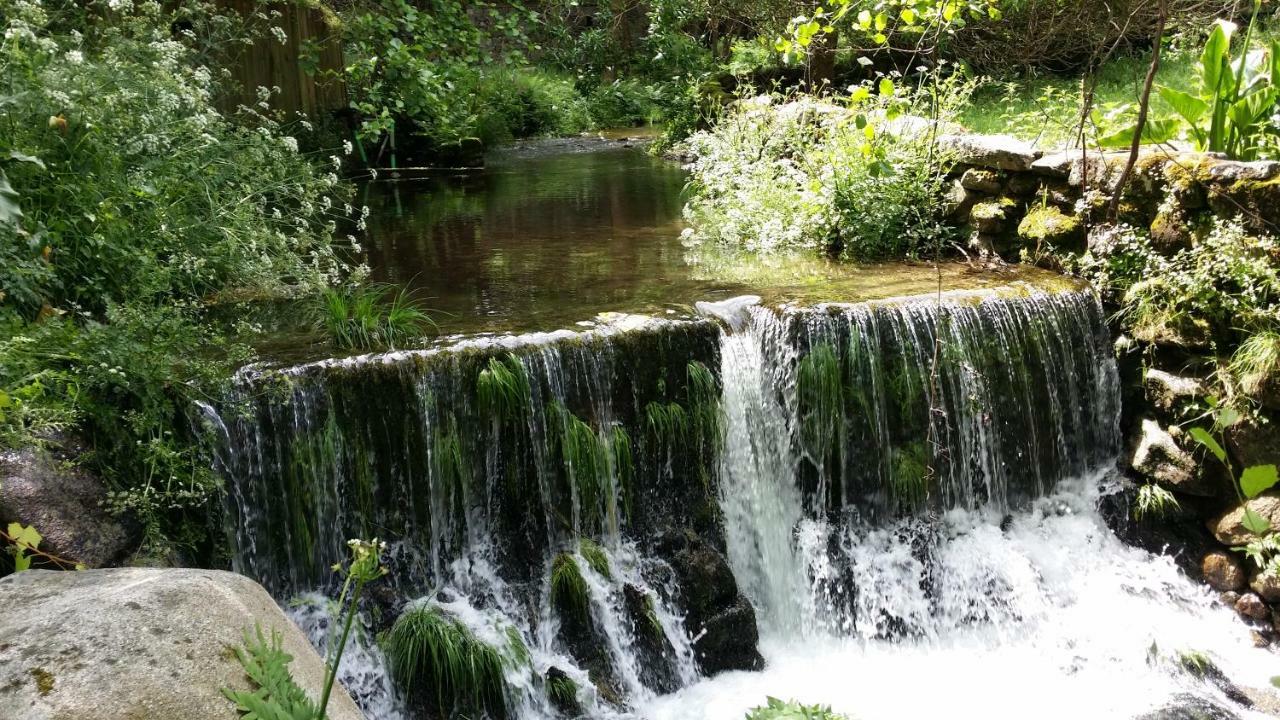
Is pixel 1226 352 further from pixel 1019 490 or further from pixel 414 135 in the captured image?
pixel 414 135

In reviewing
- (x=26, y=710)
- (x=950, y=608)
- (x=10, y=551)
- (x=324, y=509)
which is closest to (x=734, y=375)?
(x=950, y=608)

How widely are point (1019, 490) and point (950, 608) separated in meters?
1.02

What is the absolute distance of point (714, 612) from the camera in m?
5.14

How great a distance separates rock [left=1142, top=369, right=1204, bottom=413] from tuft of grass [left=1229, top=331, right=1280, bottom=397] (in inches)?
10.4

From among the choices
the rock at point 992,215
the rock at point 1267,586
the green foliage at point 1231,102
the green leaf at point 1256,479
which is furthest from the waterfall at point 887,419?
the green leaf at point 1256,479

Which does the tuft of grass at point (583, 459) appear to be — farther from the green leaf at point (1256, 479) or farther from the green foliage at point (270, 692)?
the green leaf at point (1256, 479)

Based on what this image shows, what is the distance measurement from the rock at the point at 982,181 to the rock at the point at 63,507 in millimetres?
6063

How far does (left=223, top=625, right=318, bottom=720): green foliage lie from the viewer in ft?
6.62

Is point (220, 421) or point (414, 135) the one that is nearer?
point (220, 421)

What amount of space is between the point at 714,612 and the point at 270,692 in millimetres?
3261

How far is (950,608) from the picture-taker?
5.52 meters

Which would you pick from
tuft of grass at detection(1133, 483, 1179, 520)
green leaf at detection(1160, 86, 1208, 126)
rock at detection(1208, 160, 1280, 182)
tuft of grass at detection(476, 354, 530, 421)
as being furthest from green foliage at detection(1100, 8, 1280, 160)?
tuft of grass at detection(476, 354, 530, 421)

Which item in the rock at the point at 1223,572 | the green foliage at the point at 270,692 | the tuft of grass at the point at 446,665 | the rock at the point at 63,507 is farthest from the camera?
the rock at the point at 1223,572

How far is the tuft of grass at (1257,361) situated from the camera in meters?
5.36
